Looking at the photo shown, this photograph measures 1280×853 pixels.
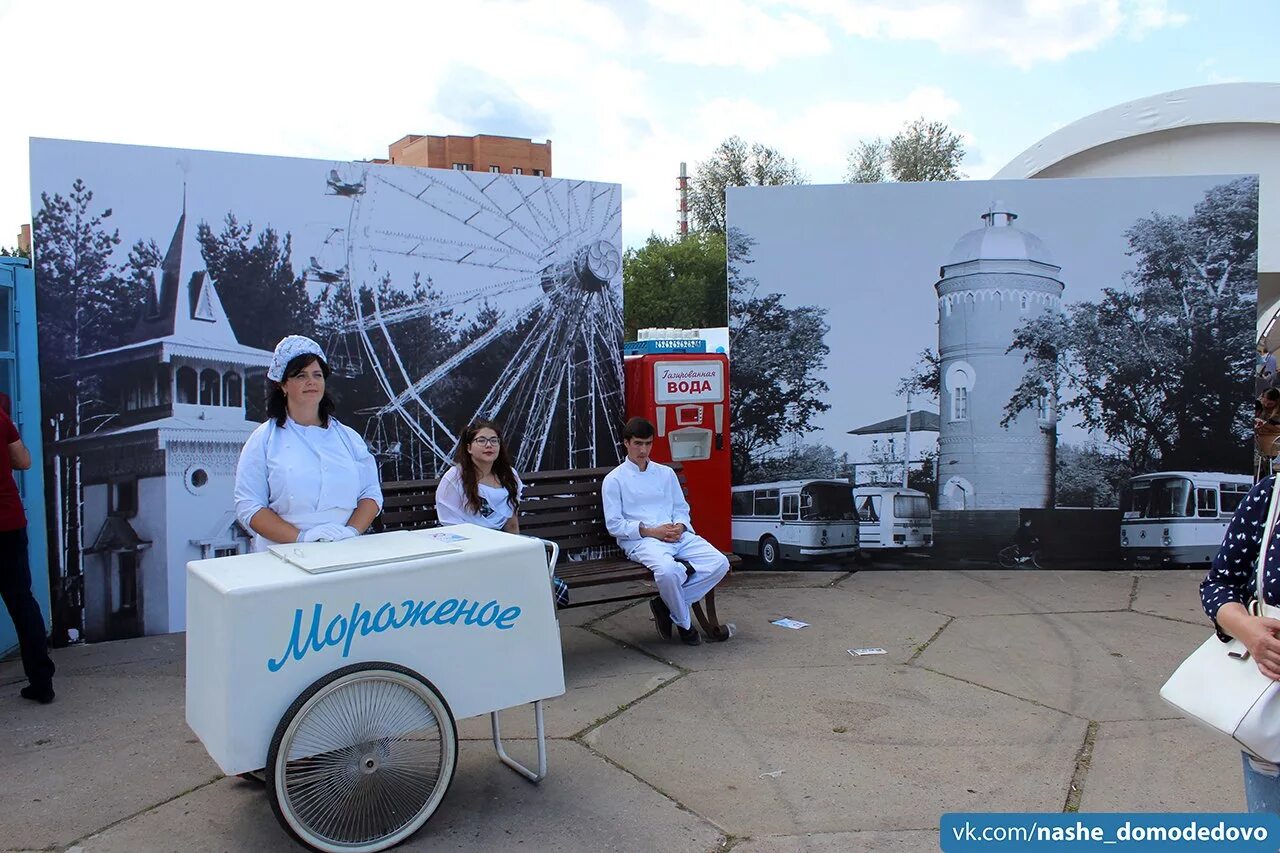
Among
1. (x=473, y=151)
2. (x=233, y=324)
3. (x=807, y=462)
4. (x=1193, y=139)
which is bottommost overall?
(x=807, y=462)

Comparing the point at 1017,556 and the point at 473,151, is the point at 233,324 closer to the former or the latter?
the point at 1017,556

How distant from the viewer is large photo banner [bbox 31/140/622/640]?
5953mm

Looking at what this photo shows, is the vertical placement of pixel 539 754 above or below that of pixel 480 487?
below

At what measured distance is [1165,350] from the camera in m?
8.08

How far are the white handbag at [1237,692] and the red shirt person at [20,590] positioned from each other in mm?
5070

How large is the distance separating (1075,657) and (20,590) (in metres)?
5.74

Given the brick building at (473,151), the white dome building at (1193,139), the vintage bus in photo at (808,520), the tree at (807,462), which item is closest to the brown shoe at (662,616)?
the vintage bus in photo at (808,520)

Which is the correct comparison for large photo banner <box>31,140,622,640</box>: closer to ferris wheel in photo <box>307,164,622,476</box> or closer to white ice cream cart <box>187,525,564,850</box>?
ferris wheel in photo <box>307,164,622,476</box>

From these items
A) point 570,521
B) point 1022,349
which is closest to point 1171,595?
point 1022,349

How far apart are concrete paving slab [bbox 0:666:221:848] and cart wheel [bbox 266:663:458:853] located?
3.32 feet

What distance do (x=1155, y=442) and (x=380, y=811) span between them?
7219 millimetres

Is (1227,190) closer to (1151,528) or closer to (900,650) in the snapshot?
(1151,528)

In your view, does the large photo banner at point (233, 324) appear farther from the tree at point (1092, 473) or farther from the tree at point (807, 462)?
the tree at point (1092, 473)

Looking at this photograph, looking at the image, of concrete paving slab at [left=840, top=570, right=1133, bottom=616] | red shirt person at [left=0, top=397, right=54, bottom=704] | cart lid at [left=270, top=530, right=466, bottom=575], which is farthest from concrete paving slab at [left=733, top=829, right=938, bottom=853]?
red shirt person at [left=0, top=397, right=54, bottom=704]
